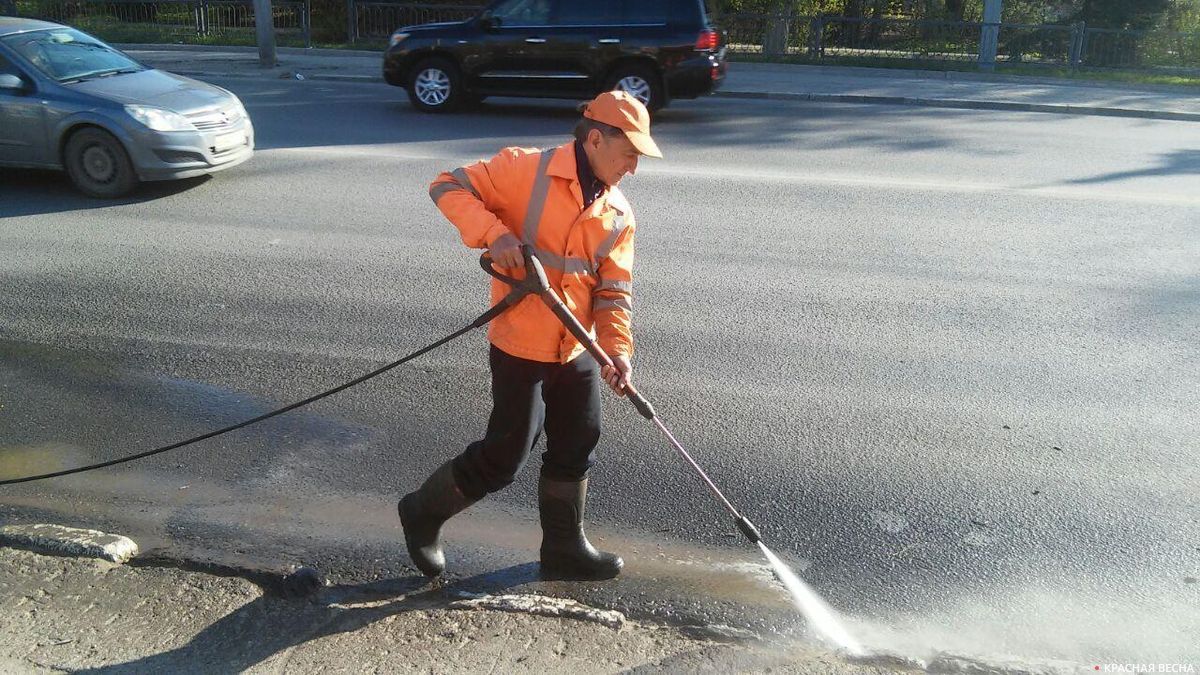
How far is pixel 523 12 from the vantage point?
14.7m

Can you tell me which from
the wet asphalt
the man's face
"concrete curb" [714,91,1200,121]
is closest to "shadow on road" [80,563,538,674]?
the wet asphalt

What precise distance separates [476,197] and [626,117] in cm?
55

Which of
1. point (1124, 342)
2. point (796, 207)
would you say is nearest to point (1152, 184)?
point (796, 207)

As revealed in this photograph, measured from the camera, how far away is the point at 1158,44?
21188mm

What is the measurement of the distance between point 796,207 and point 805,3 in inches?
605

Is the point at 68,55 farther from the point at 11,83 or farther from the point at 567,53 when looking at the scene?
the point at 567,53

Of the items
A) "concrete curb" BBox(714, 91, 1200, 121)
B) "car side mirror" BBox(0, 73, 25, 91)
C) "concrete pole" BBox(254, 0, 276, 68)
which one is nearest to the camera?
"car side mirror" BBox(0, 73, 25, 91)

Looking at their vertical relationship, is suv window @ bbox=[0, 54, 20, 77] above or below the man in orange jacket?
above

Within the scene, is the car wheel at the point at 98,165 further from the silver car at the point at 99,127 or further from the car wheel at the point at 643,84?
the car wheel at the point at 643,84

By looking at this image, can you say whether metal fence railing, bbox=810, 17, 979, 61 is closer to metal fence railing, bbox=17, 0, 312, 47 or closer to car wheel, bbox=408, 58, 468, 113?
car wheel, bbox=408, 58, 468, 113

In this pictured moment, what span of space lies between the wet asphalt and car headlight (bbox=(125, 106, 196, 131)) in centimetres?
63

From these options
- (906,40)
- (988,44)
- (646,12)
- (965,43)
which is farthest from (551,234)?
(965,43)

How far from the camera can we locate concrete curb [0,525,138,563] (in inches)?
157

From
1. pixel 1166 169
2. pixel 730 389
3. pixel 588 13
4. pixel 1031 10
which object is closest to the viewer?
pixel 730 389
